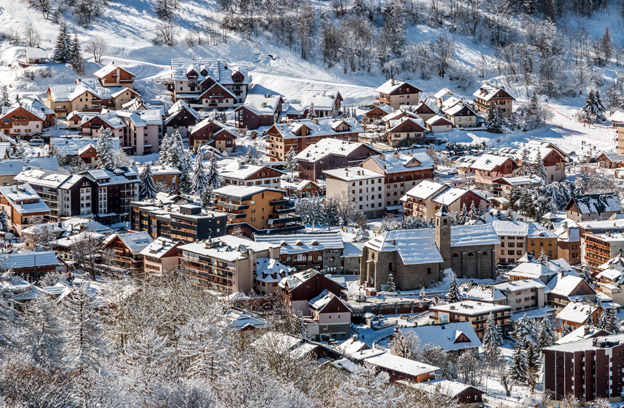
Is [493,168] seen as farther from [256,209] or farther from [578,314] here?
[578,314]

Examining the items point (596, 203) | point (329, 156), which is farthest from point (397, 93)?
point (596, 203)

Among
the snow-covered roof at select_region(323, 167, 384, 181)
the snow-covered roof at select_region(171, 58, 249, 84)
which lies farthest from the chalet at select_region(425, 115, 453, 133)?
the snow-covered roof at select_region(171, 58, 249, 84)

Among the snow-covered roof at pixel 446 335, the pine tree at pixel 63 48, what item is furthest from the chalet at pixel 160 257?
the pine tree at pixel 63 48

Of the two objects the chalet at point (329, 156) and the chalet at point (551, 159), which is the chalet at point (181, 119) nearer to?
the chalet at point (329, 156)

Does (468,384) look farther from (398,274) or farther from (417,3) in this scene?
(417,3)

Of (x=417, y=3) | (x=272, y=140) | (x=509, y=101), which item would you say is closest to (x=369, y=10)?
(x=417, y=3)

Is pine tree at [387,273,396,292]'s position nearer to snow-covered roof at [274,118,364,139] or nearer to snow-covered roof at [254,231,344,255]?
snow-covered roof at [254,231,344,255]
